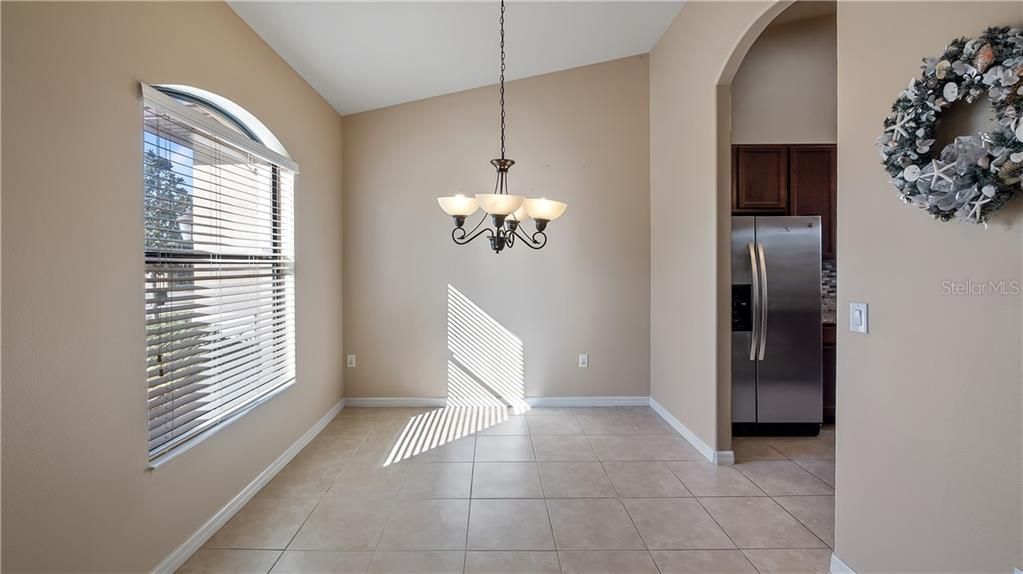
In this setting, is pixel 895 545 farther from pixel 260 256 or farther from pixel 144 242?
pixel 260 256

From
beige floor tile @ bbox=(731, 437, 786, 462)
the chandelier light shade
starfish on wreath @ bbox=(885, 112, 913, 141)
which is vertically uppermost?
starfish on wreath @ bbox=(885, 112, 913, 141)

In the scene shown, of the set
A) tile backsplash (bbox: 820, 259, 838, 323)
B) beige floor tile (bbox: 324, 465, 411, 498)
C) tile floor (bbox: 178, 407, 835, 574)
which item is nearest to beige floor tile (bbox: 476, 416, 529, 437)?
tile floor (bbox: 178, 407, 835, 574)

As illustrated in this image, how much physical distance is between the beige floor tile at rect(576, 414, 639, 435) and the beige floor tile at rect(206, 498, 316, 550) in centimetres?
211

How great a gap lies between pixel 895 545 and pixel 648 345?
2684mm

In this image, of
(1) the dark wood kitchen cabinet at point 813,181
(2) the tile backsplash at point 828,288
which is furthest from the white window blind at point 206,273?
(2) the tile backsplash at point 828,288

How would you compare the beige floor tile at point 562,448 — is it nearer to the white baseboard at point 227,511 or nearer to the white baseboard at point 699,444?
the white baseboard at point 699,444

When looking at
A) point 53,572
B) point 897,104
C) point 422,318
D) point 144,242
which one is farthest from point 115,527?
point 897,104

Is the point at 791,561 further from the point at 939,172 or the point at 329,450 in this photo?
the point at 329,450

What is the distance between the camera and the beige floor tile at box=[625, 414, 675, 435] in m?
3.65

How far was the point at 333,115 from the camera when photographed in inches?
156

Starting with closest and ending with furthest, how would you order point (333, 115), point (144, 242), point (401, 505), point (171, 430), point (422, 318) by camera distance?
point (144, 242)
point (171, 430)
point (401, 505)
point (333, 115)
point (422, 318)

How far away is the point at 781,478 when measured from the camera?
283 centimetres

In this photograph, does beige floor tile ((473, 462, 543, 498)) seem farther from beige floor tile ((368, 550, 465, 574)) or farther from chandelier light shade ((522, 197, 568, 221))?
chandelier light shade ((522, 197, 568, 221))

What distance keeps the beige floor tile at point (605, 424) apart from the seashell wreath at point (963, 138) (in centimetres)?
264
